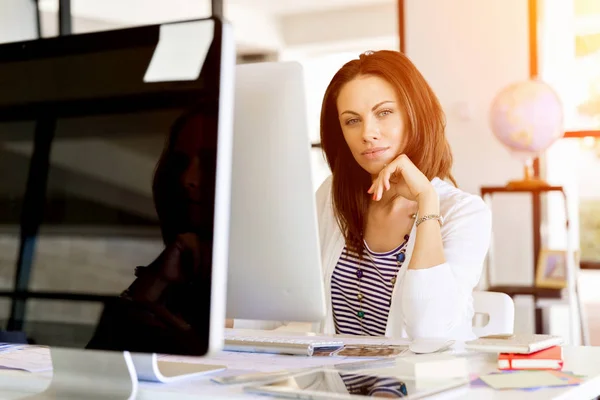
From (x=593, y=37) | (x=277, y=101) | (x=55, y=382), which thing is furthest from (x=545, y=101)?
(x=55, y=382)

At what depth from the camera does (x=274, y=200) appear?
3.70 feet

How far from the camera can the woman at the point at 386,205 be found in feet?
5.79

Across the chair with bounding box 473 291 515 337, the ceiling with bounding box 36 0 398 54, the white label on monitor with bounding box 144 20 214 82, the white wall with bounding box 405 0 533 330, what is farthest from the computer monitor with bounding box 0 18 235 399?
the ceiling with bounding box 36 0 398 54

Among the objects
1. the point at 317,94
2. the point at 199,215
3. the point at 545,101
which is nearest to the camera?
the point at 199,215

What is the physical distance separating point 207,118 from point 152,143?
0.28ft

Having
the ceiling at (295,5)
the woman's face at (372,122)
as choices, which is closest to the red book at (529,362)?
the woman's face at (372,122)

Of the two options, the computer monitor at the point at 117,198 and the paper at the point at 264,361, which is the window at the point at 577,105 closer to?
the paper at the point at 264,361

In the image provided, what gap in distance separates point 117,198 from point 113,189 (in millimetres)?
14

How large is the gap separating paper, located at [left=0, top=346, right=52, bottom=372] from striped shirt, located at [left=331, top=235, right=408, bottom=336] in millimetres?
731

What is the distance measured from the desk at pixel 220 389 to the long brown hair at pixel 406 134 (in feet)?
2.63

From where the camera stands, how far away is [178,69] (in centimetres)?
96

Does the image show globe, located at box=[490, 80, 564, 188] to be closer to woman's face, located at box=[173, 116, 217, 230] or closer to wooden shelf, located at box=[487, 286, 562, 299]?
wooden shelf, located at box=[487, 286, 562, 299]

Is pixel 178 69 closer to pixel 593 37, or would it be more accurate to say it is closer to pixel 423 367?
pixel 423 367

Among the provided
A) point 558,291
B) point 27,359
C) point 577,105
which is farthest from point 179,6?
point 27,359
